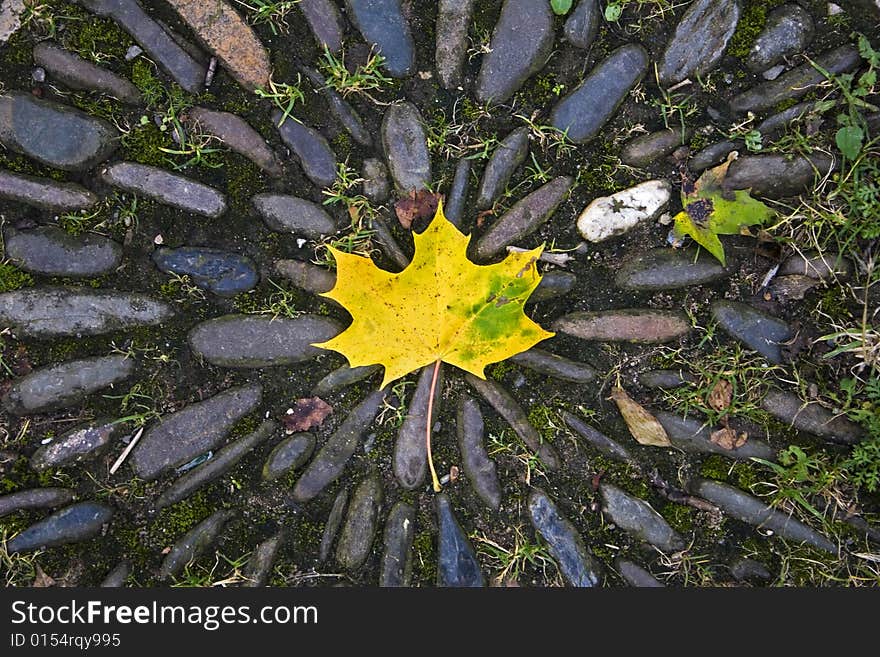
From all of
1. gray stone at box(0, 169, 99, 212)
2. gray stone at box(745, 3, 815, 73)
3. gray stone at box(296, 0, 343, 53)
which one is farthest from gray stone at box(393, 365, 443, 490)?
gray stone at box(745, 3, 815, 73)

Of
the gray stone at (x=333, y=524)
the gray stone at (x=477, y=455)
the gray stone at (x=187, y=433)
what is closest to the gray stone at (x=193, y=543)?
the gray stone at (x=187, y=433)

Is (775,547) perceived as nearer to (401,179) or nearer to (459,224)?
(459,224)

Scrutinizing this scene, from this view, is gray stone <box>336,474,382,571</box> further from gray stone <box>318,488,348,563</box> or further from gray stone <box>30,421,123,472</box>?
gray stone <box>30,421,123,472</box>

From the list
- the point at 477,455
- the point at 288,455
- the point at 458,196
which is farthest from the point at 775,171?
the point at 288,455

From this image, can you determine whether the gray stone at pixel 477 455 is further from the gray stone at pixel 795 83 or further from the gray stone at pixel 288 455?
the gray stone at pixel 795 83

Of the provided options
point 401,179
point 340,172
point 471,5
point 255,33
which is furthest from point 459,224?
point 255,33

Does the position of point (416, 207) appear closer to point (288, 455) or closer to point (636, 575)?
point (288, 455)
